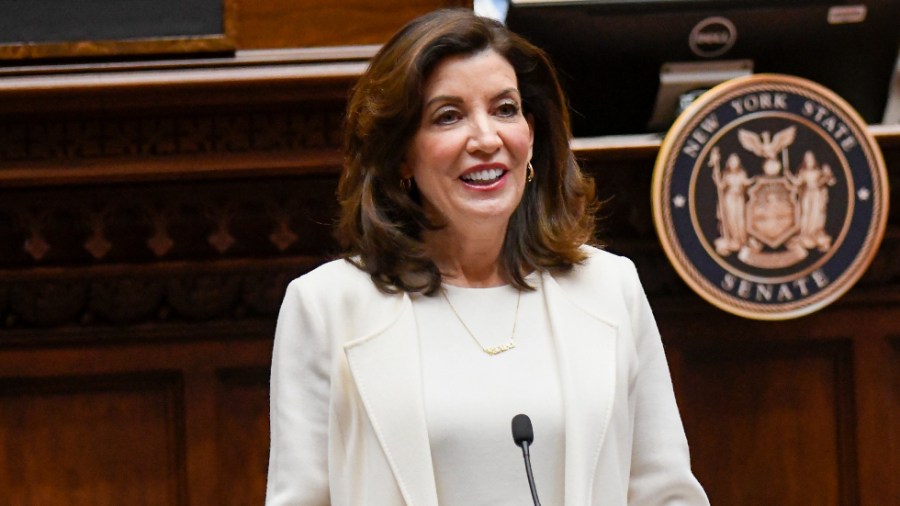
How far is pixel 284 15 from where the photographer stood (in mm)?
→ 2730

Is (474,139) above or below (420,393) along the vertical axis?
above

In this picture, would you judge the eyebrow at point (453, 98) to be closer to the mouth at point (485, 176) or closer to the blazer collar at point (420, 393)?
the mouth at point (485, 176)

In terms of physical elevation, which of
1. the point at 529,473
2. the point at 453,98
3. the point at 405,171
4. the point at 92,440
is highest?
the point at 453,98

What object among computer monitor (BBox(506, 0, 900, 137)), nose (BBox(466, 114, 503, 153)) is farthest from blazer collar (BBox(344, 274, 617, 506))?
computer monitor (BBox(506, 0, 900, 137))

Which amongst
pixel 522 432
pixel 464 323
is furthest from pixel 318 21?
pixel 522 432

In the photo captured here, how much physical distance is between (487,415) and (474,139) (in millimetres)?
340

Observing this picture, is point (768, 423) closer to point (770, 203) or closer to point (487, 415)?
point (770, 203)

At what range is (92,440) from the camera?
8.09 feet

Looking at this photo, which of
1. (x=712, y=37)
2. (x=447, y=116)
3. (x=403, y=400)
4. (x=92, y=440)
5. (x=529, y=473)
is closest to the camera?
(x=529, y=473)

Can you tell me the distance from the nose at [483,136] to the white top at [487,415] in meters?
0.23

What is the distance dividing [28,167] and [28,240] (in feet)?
0.45

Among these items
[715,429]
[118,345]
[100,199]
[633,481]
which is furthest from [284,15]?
[633,481]

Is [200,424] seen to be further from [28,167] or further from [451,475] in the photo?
[451,475]

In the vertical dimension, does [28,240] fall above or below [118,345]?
above
